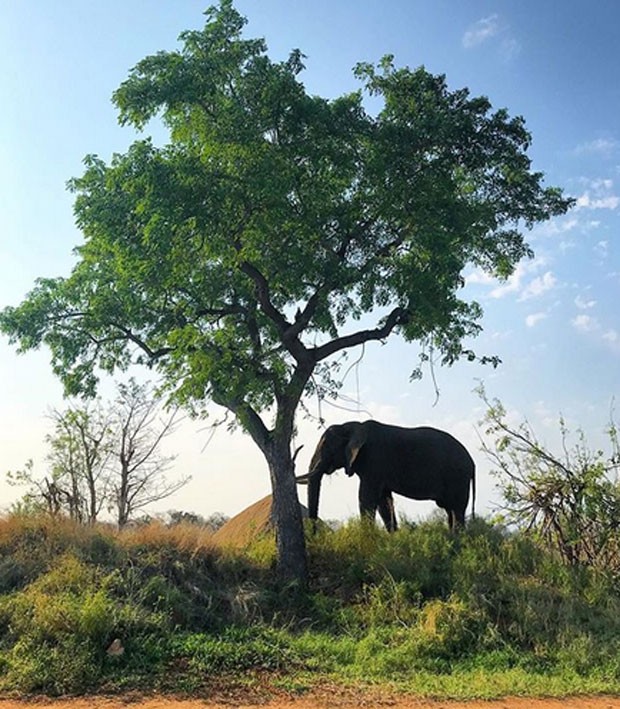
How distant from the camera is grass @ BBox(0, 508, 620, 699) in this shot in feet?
30.0

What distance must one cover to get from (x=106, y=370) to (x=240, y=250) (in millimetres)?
4911

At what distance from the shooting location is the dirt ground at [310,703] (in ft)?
26.4

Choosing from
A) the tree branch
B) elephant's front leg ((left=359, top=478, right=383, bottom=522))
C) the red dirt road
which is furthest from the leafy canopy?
the red dirt road

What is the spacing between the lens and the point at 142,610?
10.6m

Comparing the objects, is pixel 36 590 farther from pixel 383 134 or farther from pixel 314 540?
pixel 383 134

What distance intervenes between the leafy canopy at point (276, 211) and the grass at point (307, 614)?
304cm

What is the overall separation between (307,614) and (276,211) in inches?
266

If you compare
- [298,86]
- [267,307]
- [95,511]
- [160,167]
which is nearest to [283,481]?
[267,307]

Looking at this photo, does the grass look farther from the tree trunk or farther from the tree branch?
the tree branch

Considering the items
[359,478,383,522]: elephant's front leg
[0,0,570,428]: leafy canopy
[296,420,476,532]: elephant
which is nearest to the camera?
[0,0,570,428]: leafy canopy

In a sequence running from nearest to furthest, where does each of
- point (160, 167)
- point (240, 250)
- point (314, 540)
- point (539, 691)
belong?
point (539, 691)
point (160, 167)
point (240, 250)
point (314, 540)

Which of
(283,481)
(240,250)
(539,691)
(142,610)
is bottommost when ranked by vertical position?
(539,691)

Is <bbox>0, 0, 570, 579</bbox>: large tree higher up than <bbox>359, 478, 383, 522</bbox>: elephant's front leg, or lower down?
higher up

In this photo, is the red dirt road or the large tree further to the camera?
the large tree
